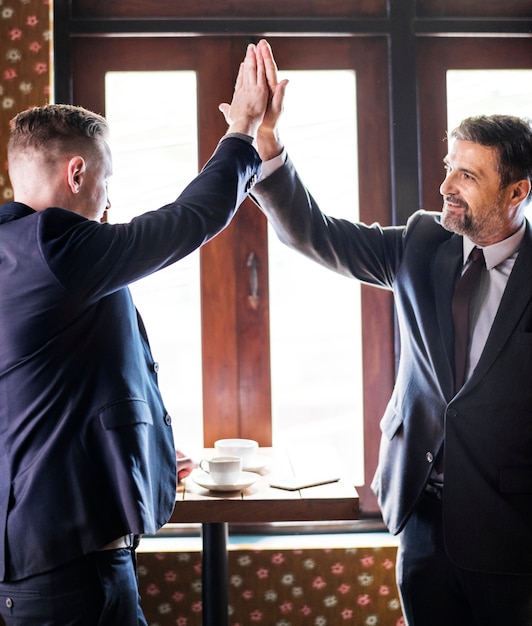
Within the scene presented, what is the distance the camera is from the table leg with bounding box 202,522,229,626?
196 cm

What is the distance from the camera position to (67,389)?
125cm

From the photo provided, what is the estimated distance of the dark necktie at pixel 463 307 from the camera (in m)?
1.63

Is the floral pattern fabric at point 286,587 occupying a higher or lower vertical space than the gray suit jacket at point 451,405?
lower

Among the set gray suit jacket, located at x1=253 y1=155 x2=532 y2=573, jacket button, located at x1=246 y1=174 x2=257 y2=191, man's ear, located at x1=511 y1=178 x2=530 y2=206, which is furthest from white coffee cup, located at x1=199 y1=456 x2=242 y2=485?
man's ear, located at x1=511 y1=178 x2=530 y2=206

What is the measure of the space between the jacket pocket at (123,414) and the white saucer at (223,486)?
0.63 metres

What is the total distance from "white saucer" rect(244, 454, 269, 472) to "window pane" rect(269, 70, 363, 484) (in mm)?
421

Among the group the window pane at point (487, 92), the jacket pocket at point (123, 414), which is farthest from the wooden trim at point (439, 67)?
the jacket pocket at point (123, 414)

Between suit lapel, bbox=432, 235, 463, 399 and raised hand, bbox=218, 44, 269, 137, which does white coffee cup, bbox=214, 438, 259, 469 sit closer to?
suit lapel, bbox=432, 235, 463, 399

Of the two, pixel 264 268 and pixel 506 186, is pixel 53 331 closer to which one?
pixel 506 186

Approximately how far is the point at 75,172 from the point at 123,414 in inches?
19.4

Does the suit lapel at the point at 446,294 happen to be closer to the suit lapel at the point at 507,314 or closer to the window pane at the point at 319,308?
the suit lapel at the point at 507,314

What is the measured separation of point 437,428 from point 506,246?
49 centimetres

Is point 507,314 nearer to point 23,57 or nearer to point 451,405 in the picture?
point 451,405

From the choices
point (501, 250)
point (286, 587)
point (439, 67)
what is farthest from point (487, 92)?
point (286, 587)
